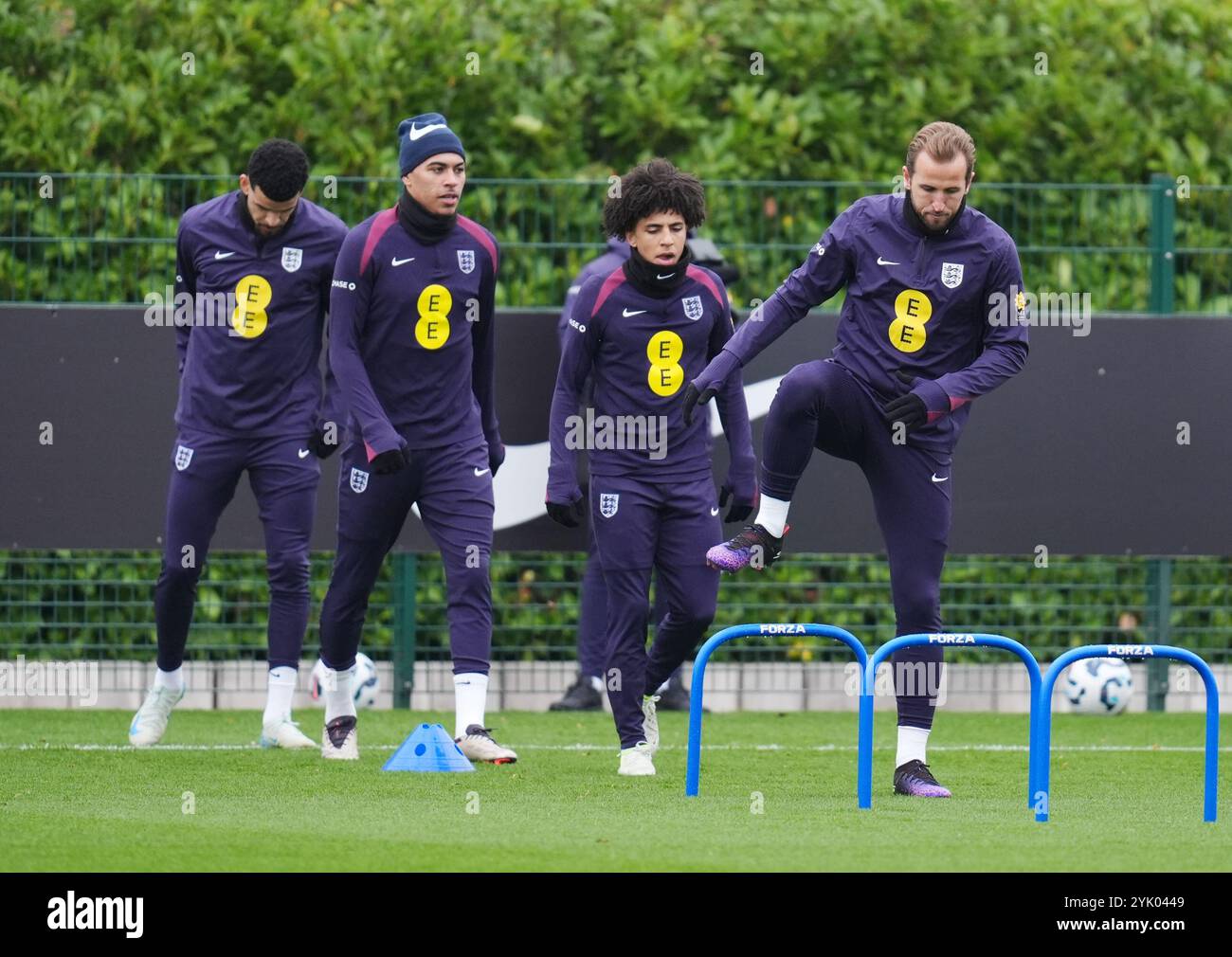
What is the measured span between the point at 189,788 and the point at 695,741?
69.4 inches

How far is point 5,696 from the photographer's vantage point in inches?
429

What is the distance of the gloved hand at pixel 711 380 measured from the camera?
7344mm

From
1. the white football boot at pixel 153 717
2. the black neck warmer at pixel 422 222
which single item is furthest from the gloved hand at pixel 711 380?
the white football boot at pixel 153 717

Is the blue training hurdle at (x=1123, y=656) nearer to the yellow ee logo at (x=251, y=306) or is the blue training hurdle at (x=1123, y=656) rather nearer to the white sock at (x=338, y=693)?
the white sock at (x=338, y=693)

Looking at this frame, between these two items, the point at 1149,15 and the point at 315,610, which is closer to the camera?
the point at 315,610

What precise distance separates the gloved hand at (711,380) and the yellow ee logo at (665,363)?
579 millimetres

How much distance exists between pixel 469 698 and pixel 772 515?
150cm

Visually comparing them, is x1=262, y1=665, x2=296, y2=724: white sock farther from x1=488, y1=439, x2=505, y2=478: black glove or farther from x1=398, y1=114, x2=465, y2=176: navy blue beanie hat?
x1=398, y1=114, x2=465, y2=176: navy blue beanie hat

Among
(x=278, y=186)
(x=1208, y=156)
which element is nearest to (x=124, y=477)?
(x=278, y=186)

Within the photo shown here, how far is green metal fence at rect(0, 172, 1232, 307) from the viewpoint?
1074 centimetres

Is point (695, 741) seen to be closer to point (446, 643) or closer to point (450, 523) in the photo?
point (450, 523)

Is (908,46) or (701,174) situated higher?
(908,46)

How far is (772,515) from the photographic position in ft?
24.3

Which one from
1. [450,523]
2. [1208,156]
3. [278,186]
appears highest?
[1208,156]
